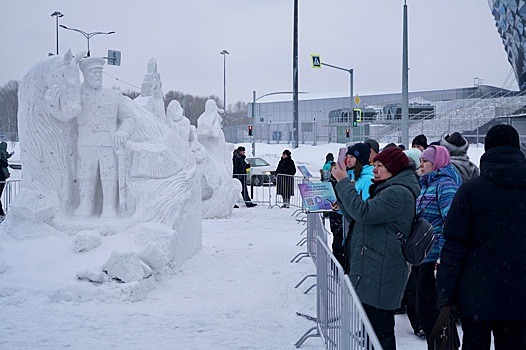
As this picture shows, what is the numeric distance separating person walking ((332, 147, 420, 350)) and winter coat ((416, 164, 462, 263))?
3.30 feet

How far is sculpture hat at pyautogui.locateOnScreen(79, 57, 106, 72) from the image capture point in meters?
9.23

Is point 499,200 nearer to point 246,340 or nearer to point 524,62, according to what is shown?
point 246,340

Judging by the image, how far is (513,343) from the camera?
3.84 meters

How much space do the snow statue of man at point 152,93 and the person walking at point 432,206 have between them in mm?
6733

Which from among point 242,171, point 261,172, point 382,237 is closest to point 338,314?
point 382,237

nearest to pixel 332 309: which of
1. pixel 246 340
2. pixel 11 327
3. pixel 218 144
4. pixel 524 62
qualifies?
pixel 246 340

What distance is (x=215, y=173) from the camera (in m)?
16.2

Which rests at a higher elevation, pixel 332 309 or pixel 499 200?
pixel 499 200

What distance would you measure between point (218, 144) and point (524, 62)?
35570mm

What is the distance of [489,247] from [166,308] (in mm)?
4458

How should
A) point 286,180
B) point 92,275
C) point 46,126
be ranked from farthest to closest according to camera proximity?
point 286,180 < point 46,126 < point 92,275

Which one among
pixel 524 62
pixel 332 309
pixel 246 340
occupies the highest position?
pixel 524 62

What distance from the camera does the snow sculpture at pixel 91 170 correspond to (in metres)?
8.77

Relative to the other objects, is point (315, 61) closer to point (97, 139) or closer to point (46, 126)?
point (97, 139)
